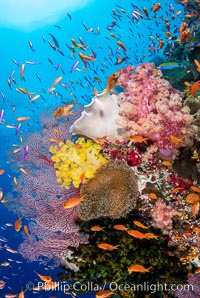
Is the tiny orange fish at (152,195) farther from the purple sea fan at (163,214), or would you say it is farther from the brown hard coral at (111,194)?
the brown hard coral at (111,194)

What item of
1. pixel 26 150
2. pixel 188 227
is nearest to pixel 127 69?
pixel 26 150

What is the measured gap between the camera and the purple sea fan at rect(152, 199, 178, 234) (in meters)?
4.51

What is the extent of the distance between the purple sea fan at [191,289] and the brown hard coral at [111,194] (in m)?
1.78

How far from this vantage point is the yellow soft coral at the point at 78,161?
4574mm

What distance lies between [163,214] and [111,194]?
0.94 m

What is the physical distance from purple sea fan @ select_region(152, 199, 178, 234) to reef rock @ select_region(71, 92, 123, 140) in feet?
4.33

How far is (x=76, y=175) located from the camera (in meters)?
4.56

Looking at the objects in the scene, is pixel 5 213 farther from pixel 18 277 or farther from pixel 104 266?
pixel 104 266

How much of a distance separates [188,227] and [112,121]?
2152 mm

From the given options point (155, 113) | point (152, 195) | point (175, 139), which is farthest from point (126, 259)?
point (155, 113)

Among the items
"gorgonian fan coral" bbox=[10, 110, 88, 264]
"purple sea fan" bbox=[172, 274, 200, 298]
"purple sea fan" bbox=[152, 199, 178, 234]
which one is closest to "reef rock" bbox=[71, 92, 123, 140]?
"gorgonian fan coral" bbox=[10, 110, 88, 264]

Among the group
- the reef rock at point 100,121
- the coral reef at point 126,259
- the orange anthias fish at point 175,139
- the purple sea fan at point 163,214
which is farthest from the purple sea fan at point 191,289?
the reef rock at point 100,121

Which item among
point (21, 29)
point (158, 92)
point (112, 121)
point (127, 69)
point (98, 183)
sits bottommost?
point (98, 183)

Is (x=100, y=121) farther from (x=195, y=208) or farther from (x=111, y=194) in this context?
(x=195, y=208)
